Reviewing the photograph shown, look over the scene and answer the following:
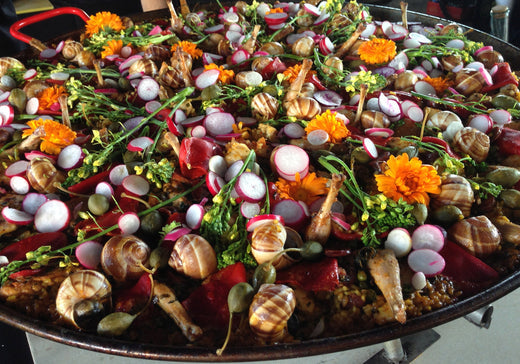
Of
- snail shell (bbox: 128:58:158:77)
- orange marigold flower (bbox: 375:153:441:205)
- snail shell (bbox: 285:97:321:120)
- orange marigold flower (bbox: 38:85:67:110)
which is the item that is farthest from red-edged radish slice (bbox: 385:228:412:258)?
orange marigold flower (bbox: 38:85:67:110)

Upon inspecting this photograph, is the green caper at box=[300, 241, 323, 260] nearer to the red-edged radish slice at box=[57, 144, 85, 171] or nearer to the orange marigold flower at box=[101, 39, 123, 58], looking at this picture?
the red-edged radish slice at box=[57, 144, 85, 171]

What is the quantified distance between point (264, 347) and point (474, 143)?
4.30 feet

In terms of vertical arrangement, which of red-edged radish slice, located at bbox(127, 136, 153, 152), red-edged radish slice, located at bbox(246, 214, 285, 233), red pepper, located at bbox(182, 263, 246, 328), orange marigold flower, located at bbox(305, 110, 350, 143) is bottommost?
red pepper, located at bbox(182, 263, 246, 328)

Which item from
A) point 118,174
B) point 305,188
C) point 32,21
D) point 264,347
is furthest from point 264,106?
point 32,21

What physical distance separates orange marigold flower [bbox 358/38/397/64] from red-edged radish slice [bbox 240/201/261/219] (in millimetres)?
1358

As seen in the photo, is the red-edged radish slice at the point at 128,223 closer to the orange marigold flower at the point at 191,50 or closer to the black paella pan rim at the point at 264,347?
the black paella pan rim at the point at 264,347

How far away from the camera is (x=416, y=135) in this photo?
2.01m

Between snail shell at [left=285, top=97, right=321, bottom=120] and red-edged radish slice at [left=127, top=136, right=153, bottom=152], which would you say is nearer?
red-edged radish slice at [left=127, top=136, right=153, bottom=152]

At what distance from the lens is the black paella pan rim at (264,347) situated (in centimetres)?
115

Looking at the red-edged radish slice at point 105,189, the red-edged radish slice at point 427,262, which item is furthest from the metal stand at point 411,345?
the red-edged radish slice at point 105,189

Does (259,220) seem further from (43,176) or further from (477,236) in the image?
(43,176)

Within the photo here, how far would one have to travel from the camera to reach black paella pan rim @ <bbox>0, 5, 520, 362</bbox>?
115 cm

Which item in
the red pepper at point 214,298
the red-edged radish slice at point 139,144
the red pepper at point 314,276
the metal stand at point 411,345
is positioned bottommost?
the metal stand at point 411,345

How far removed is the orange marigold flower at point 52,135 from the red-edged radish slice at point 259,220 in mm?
1048
